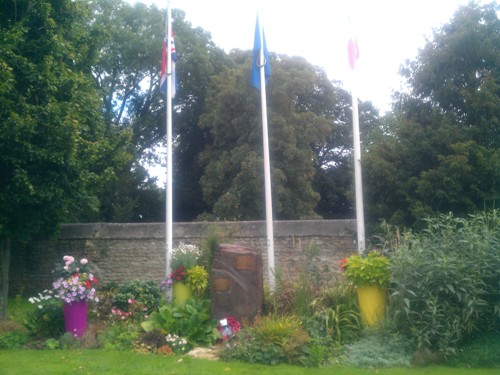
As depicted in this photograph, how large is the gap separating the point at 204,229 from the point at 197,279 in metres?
5.45

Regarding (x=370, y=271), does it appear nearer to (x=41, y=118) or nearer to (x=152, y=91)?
(x=41, y=118)

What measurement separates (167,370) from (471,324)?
4.44m

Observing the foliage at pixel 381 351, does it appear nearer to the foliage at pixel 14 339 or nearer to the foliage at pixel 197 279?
the foliage at pixel 197 279

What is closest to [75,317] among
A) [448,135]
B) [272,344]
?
[272,344]

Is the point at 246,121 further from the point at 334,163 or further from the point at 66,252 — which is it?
the point at 66,252

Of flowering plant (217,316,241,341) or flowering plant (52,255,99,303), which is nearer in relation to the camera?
flowering plant (217,316,241,341)

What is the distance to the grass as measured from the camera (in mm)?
Answer: 8781

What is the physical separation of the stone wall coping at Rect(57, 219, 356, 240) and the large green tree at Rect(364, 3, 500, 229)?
119 cm

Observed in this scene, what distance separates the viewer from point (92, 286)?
38.7 feet

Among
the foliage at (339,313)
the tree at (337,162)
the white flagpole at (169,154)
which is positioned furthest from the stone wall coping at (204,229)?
the tree at (337,162)

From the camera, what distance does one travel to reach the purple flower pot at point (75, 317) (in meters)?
11.2

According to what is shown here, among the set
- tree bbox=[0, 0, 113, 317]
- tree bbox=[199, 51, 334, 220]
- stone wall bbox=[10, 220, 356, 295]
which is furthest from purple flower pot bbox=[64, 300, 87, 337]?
tree bbox=[199, 51, 334, 220]

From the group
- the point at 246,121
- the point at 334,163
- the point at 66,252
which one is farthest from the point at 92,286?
the point at 334,163

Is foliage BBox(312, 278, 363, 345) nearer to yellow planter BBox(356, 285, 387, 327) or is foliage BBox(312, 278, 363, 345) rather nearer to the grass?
yellow planter BBox(356, 285, 387, 327)
